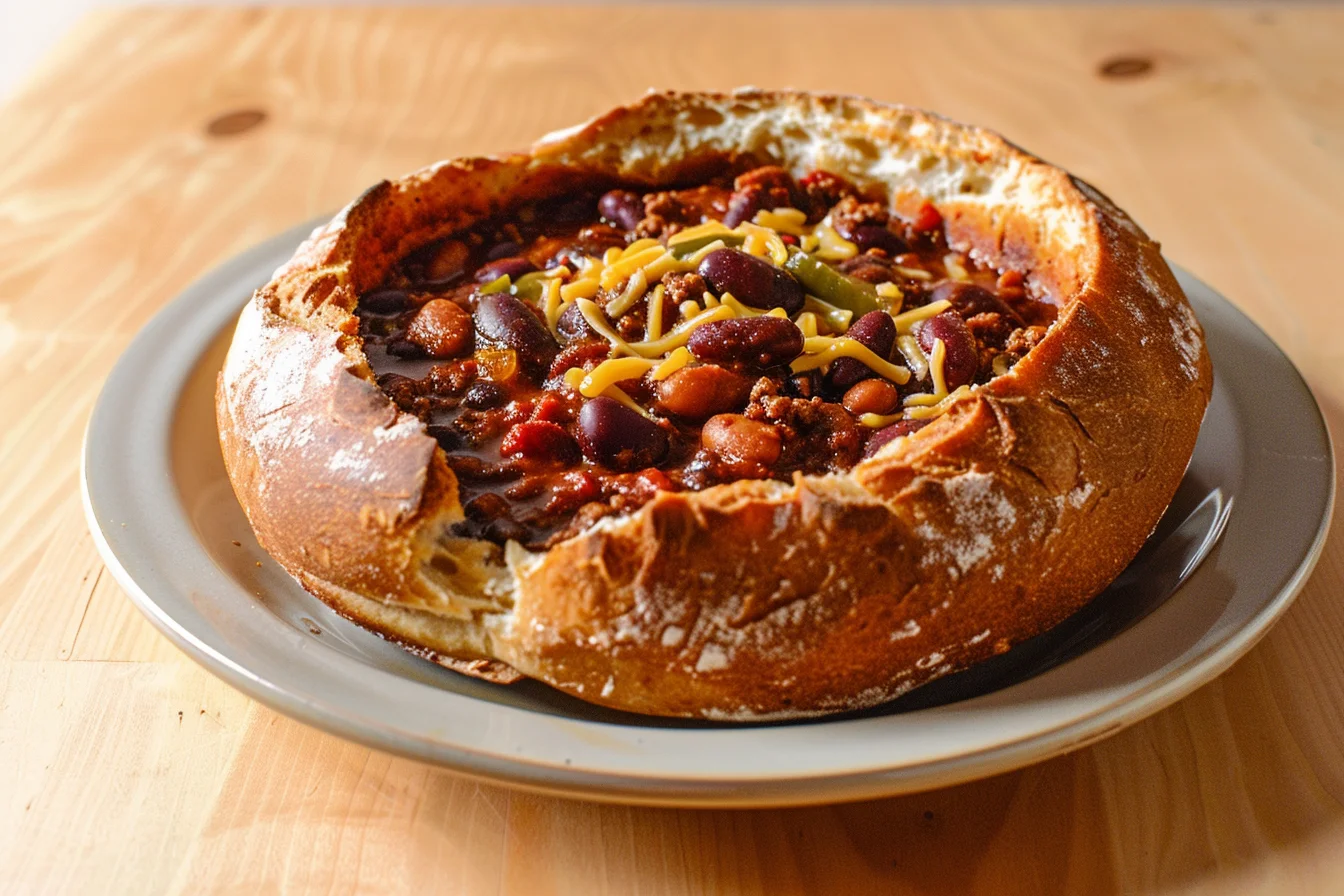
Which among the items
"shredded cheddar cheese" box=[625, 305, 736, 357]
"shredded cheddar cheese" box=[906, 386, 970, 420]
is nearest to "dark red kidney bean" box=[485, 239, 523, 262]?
"shredded cheddar cheese" box=[625, 305, 736, 357]

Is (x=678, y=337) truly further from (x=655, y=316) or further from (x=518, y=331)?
(x=518, y=331)

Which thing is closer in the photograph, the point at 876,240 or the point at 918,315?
the point at 918,315

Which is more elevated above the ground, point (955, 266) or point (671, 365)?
point (671, 365)

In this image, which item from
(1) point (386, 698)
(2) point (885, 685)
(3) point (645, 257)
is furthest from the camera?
(3) point (645, 257)

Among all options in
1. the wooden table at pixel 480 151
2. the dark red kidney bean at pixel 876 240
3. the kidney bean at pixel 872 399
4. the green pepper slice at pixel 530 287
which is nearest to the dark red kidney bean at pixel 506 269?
the green pepper slice at pixel 530 287

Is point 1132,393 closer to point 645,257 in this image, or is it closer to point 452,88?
point 645,257

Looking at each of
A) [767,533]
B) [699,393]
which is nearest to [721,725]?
[767,533]

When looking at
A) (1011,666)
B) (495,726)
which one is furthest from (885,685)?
(495,726)
